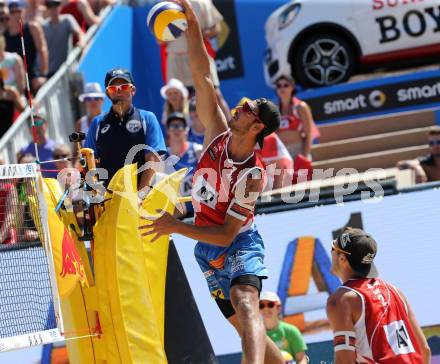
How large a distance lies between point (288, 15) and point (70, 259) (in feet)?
25.5

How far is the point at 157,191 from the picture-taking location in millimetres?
7105

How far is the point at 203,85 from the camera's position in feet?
22.4

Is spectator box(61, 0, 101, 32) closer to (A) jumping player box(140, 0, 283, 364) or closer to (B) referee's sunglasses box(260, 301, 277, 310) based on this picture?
(B) referee's sunglasses box(260, 301, 277, 310)

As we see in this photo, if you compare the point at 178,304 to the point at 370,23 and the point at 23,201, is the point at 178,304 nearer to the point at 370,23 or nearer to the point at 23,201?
the point at 23,201

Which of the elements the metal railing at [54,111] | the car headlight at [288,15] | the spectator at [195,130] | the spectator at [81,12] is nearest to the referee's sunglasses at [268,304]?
the spectator at [195,130]

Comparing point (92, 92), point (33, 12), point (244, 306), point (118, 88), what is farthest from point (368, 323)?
point (33, 12)

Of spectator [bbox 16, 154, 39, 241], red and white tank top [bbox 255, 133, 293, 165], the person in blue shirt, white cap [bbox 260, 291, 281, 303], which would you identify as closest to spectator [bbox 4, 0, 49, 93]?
red and white tank top [bbox 255, 133, 293, 165]

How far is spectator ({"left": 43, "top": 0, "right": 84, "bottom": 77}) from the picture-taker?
44.1ft

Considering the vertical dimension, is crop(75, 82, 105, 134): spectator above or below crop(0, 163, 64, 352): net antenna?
above

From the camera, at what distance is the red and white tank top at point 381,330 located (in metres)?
5.68

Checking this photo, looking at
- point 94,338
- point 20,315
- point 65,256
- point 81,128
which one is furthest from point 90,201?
point 81,128

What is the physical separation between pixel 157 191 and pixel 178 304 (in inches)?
58.5

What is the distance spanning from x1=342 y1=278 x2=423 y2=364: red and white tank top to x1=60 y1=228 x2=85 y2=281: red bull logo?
1916 mm

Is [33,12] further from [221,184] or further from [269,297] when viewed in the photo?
[221,184]
